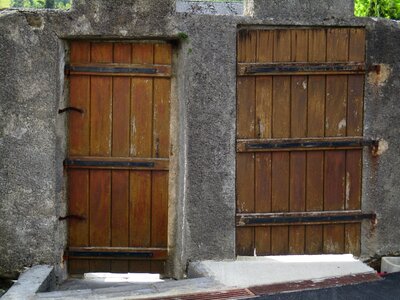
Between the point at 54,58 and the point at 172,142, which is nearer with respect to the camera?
the point at 54,58

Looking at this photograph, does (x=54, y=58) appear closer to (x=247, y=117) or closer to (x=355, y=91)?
(x=247, y=117)

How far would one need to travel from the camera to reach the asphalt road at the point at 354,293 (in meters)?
4.67

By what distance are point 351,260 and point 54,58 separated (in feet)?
10.3

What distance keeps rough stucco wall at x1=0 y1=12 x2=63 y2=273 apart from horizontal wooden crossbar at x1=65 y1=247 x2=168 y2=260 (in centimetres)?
28

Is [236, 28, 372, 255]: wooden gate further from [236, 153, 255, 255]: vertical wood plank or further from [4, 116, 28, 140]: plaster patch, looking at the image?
[4, 116, 28, 140]: plaster patch

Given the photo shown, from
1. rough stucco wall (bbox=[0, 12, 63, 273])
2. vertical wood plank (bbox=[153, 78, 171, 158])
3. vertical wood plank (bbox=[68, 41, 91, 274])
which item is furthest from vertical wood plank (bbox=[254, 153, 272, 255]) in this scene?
rough stucco wall (bbox=[0, 12, 63, 273])

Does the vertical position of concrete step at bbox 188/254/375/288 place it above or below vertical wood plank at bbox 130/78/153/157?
below

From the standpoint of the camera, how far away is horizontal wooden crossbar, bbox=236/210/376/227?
5.56 meters

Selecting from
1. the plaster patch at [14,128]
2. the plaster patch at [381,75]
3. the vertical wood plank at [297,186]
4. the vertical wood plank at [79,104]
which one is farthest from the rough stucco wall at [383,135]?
the plaster patch at [14,128]

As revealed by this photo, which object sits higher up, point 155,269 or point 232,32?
point 232,32

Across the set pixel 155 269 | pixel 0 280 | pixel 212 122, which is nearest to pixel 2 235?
pixel 0 280

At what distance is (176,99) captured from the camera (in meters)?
5.66

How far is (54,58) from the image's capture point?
5316 millimetres

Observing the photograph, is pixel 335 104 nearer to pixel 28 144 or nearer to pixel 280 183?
pixel 280 183
